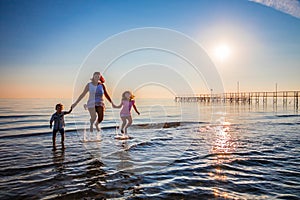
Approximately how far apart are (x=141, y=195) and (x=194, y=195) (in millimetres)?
1087

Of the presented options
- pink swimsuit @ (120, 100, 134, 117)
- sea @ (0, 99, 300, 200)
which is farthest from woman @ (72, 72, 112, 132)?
pink swimsuit @ (120, 100, 134, 117)

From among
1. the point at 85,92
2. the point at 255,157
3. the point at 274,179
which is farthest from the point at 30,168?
the point at 255,157

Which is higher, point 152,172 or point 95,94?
→ point 95,94

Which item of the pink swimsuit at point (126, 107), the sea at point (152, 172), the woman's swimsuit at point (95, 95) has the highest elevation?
the woman's swimsuit at point (95, 95)

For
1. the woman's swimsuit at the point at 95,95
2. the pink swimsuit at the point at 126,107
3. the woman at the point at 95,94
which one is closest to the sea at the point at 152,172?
the woman at the point at 95,94

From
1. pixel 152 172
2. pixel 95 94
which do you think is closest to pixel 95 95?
pixel 95 94

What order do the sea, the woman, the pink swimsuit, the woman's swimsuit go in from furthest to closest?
the pink swimsuit < the woman's swimsuit < the woman < the sea

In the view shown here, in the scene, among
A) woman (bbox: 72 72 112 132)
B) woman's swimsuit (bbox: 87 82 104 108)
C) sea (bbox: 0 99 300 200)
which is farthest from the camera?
woman's swimsuit (bbox: 87 82 104 108)

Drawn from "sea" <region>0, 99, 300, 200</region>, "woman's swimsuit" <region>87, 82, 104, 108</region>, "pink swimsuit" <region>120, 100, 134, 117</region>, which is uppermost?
"woman's swimsuit" <region>87, 82, 104, 108</region>

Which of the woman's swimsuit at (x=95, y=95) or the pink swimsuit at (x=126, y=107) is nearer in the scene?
the woman's swimsuit at (x=95, y=95)

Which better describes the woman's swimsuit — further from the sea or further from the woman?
the sea

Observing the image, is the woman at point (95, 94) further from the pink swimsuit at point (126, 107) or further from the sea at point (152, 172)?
the pink swimsuit at point (126, 107)

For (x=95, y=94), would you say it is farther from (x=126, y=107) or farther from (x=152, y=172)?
(x=152, y=172)

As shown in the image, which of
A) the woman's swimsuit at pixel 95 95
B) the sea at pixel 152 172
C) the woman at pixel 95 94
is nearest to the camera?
the sea at pixel 152 172
